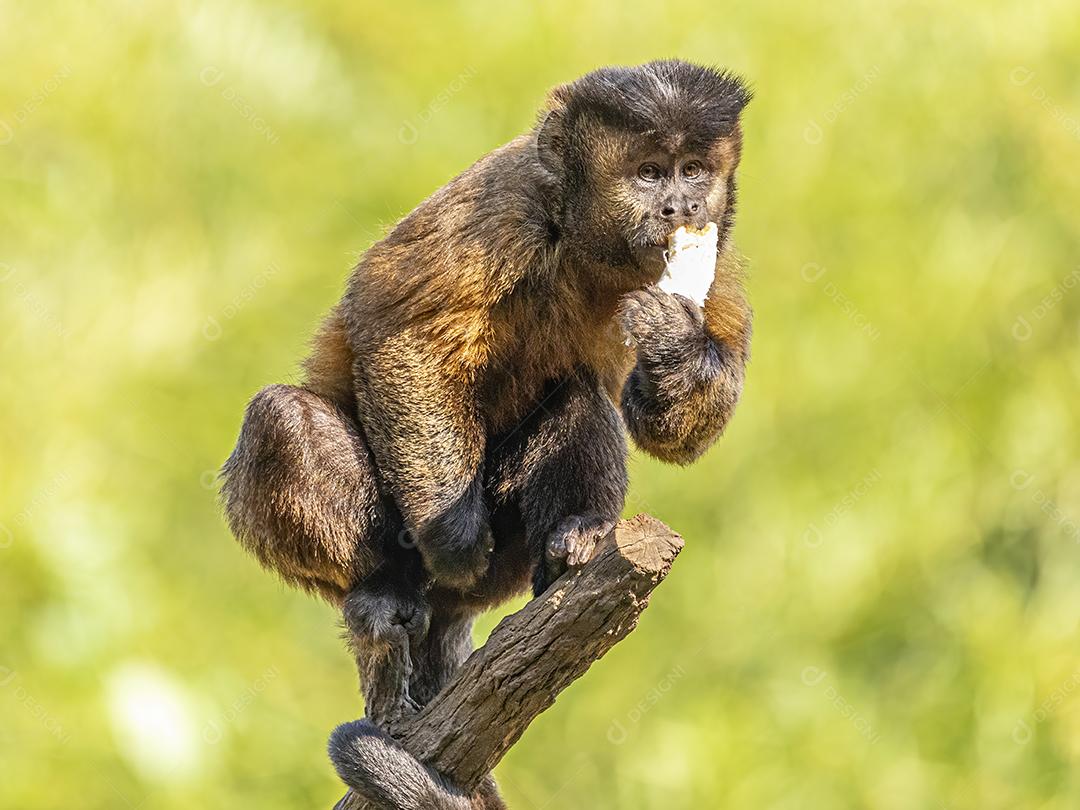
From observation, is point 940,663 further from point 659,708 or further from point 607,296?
point 607,296

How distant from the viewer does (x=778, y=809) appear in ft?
41.3

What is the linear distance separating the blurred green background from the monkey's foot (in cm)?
649

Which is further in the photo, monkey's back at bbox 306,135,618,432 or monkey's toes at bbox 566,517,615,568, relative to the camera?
monkey's back at bbox 306,135,618,432

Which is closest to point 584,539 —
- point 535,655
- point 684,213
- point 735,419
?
point 535,655

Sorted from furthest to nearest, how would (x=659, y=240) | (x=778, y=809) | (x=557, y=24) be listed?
1. (x=557, y=24)
2. (x=778, y=809)
3. (x=659, y=240)

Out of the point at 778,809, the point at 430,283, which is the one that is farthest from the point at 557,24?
the point at 430,283

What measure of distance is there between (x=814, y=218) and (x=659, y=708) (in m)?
4.97

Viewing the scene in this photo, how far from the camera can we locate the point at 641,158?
5.99 meters

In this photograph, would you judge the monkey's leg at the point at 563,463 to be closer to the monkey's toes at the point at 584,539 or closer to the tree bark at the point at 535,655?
the monkey's toes at the point at 584,539

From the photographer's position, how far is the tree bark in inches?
204

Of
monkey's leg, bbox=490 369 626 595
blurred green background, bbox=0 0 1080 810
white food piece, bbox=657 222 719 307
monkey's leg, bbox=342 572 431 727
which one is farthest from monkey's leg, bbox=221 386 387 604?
blurred green background, bbox=0 0 1080 810

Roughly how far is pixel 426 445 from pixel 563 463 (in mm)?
642

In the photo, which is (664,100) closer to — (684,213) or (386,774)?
(684,213)

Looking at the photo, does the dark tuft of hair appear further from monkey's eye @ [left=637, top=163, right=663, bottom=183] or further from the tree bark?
the tree bark
